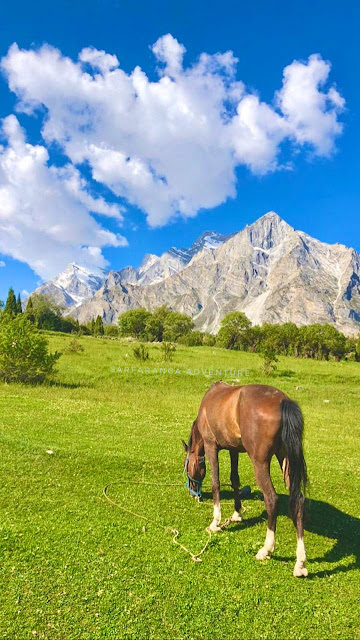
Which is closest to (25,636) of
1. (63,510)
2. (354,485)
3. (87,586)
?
(87,586)

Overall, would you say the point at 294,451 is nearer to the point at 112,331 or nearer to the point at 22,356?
the point at 22,356

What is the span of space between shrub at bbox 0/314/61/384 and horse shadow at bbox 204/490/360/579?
20.9 meters

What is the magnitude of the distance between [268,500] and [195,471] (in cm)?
287

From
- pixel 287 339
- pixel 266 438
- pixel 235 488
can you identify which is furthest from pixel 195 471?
pixel 287 339

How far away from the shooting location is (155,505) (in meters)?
9.13

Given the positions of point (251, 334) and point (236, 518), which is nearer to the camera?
point (236, 518)

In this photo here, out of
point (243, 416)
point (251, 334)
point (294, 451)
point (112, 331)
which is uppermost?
point (112, 331)

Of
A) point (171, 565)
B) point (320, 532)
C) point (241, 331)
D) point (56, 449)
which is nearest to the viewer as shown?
point (171, 565)

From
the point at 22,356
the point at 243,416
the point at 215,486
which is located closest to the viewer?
the point at 243,416

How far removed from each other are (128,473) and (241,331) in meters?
85.9

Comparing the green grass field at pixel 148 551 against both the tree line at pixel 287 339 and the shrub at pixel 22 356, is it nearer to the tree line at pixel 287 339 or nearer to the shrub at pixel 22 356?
the shrub at pixel 22 356

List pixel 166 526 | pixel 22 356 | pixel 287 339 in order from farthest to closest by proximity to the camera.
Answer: pixel 287 339, pixel 22 356, pixel 166 526

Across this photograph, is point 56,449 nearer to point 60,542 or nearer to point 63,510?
point 63,510

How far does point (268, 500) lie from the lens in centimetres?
702
